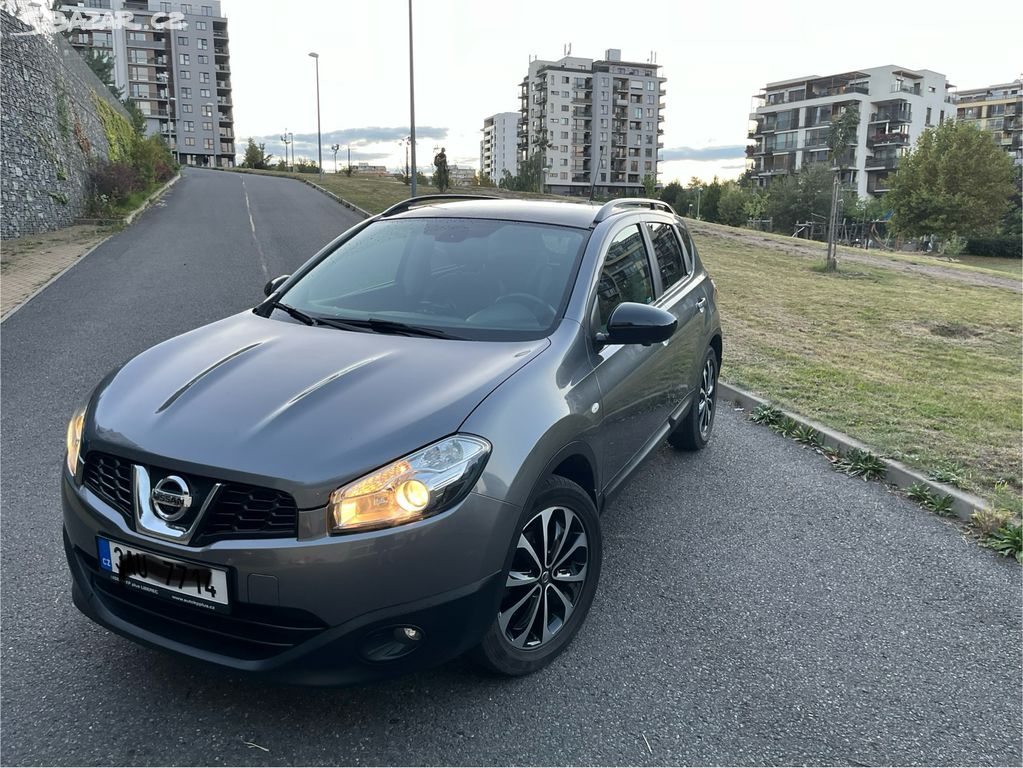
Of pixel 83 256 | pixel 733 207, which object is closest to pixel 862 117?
pixel 733 207

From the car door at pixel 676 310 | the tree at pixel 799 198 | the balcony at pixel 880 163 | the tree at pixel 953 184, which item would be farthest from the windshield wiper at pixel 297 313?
the balcony at pixel 880 163

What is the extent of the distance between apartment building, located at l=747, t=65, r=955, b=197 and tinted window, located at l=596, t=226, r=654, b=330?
→ 9336 cm

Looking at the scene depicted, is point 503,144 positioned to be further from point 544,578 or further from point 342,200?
point 544,578

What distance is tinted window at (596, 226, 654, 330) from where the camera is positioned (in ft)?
11.9

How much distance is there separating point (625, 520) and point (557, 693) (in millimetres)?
1629

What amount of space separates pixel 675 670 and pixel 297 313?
2.29 meters

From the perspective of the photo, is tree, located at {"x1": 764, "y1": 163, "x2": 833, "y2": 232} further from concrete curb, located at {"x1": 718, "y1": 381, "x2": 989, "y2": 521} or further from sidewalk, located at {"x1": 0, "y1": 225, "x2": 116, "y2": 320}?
concrete curb, located at {"x1": 718, "y1": 381, "x2": 989, "y2": 521}

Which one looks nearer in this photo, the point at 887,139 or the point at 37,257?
the point at 37,257

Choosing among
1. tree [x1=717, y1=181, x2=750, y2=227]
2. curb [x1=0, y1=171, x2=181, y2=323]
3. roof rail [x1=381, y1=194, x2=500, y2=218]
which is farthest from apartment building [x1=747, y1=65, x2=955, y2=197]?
roof rail [x1=381, y1=194, x2=500, y2=218]

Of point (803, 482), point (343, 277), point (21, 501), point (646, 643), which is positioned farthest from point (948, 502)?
point (21, 501)

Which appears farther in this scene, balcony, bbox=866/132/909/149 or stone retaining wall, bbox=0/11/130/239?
balcony, bbox=866/132/909/149

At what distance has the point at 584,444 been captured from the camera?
307cm

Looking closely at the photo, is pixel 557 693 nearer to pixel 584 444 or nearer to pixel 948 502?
pixel 584 444

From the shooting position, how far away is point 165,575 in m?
2.35
